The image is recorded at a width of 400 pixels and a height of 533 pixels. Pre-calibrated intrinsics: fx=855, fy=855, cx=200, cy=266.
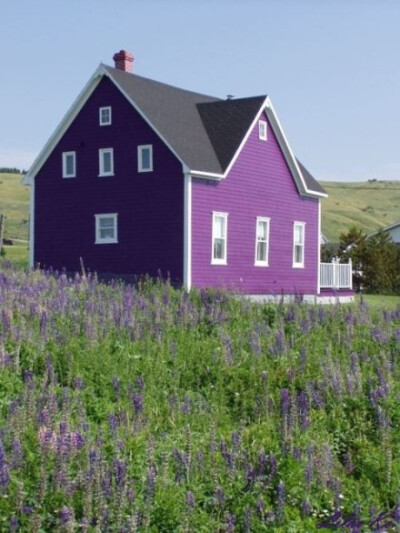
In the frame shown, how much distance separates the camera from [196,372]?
9734 millimetres

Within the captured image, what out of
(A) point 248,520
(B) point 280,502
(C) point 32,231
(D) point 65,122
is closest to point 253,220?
(D) point 65,122

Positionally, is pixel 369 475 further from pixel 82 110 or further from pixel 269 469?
pixel 82 110

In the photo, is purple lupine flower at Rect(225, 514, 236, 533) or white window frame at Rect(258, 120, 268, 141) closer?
purple lupine flower at Rect(225, 514, 236, 533)

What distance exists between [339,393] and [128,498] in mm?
3702

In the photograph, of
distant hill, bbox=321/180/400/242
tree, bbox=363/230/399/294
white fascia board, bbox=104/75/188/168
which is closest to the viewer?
white fascia board, bbox=104/75/188/168

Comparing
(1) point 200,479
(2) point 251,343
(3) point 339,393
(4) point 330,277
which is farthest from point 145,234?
(1) point 200,479

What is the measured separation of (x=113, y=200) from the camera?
29984 millimetres

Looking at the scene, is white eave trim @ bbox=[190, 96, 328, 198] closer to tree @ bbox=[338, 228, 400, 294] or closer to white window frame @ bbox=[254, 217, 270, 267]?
white window frame @ bbox=[254, 217, 270, 267]

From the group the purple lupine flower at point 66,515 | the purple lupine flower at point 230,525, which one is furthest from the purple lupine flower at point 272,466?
the purple lupine flower at point 66,515

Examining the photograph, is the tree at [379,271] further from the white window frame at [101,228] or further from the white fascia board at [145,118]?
the white fascia board at [145,118]

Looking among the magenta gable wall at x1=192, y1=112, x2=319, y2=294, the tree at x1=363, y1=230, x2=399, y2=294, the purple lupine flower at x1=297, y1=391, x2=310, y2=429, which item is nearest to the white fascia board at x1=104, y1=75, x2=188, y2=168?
the magenta gable wall at x1=192, y1=112, x2=319, y2=294

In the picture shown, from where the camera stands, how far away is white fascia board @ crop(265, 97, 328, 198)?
32.2 metres

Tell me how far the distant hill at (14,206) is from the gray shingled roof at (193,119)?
47268mm

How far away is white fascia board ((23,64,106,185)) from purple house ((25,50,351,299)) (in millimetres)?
37
